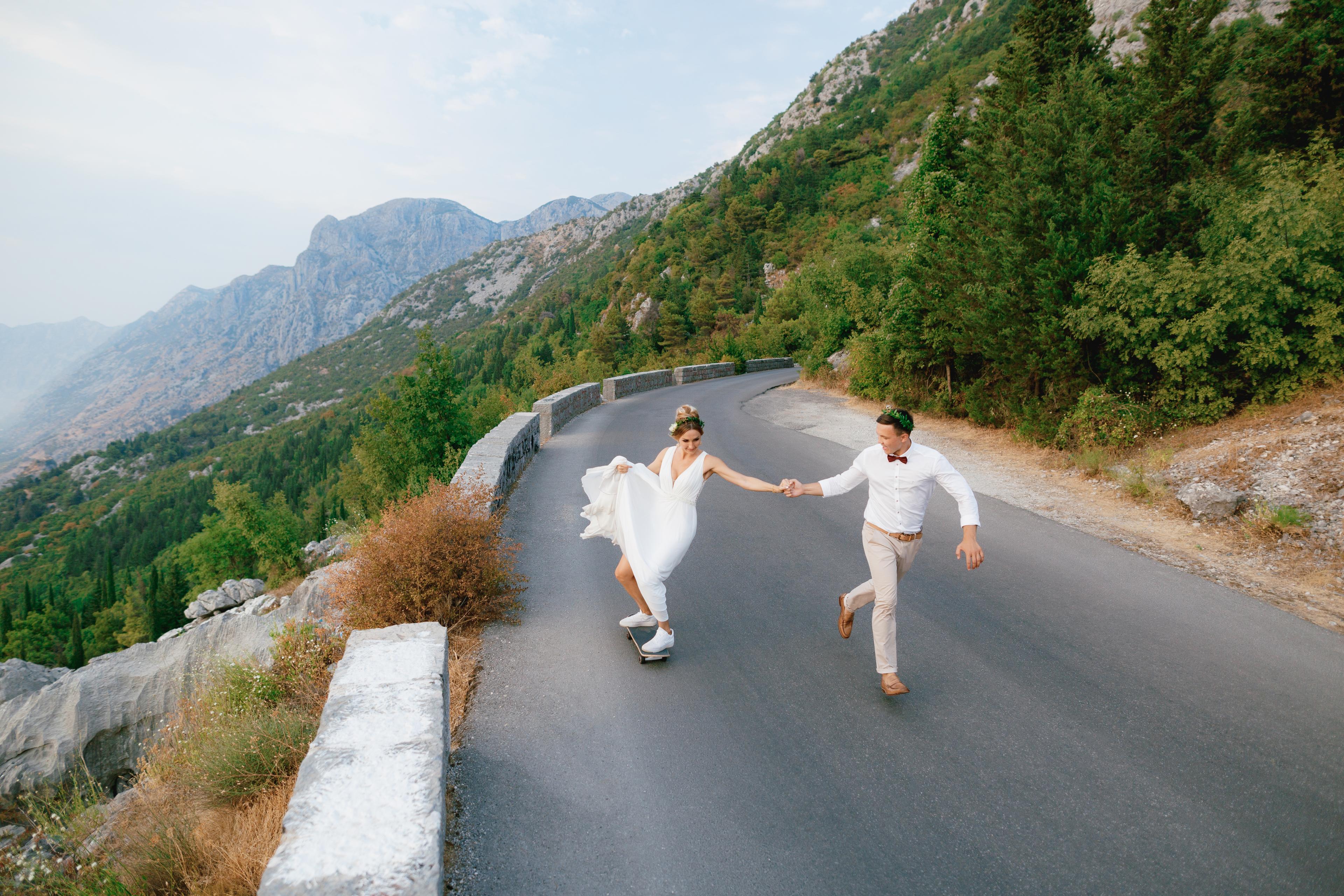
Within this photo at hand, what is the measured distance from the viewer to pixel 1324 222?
8242 millimetres

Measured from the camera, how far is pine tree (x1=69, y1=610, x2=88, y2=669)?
59.7 m

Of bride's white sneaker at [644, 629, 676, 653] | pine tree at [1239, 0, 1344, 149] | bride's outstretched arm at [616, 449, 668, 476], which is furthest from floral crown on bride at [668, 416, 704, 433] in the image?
pine tree at [1239, 0, 1344, 149]

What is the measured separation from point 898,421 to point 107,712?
46.1 ft

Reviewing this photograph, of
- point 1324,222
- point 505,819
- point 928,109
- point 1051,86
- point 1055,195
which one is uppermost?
point 928,109

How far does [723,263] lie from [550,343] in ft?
90.3

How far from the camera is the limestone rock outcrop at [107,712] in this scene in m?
10.2

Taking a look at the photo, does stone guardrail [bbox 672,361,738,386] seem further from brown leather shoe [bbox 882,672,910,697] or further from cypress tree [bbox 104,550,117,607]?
cypress tree [bbox 104,550,117,607]

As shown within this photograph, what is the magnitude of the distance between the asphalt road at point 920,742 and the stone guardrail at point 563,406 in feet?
31.9

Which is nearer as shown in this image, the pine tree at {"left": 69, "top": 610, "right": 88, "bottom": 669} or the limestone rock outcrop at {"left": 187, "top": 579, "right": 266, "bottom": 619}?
the limestone rock outcrop at {"left": 187, "top": 579, "right": 266, "bottom": 619}

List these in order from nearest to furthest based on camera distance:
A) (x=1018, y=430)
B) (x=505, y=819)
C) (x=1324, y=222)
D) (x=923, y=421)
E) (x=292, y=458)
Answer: (x=505, y=819) → (x=1324, y=222) → (x=1018, y=430) → (x=923, y=421) → (x=292, y=458)

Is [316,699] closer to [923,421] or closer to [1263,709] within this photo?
[1263,709]

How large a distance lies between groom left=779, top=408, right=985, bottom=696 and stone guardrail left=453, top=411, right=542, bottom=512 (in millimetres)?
4965

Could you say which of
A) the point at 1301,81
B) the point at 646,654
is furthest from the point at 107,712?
the point at 1301,81

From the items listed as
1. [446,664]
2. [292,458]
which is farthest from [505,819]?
[292,458]
